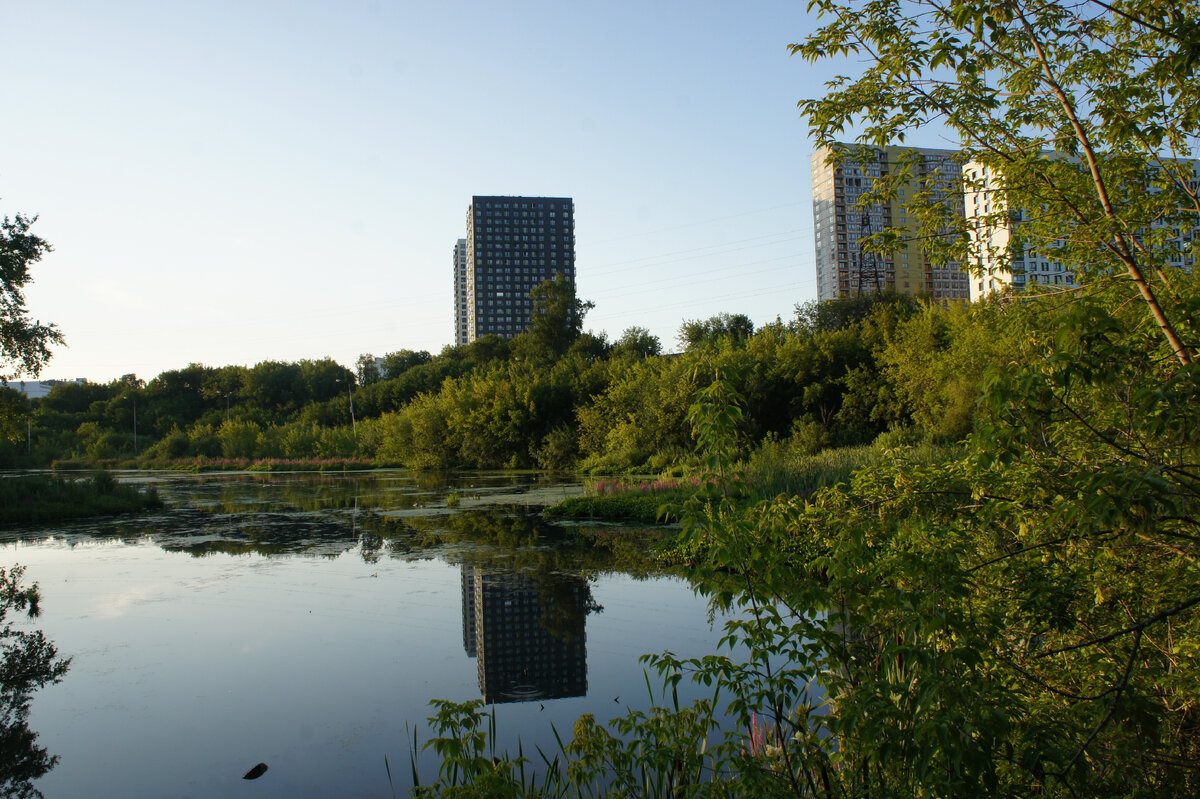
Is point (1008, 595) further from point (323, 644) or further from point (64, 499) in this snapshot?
point (64, 499)

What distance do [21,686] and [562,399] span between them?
35710mm

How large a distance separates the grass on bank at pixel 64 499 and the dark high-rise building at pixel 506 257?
9327cm

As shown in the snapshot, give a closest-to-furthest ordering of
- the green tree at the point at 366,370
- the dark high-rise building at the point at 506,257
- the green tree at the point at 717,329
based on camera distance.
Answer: the green tree at the point at 717,329 → the green tree at the point at 366,370 → the dark high-rise building at the point at 506,257

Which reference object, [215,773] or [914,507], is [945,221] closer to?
[914,507]

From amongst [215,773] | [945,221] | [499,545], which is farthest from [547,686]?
[499,545]

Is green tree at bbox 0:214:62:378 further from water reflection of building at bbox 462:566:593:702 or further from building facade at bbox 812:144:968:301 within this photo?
building facade at bbox 812:144:968:301

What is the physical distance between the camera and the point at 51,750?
18.1ft

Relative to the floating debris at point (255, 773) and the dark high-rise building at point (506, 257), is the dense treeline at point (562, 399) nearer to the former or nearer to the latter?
the floating debris at point (255, 773)

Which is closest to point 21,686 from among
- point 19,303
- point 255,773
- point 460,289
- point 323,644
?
point 323,644

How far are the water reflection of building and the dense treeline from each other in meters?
3.01

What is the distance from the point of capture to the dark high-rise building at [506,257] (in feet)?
380

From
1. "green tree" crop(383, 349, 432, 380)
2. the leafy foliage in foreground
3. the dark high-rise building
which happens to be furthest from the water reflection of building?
the dark high-rise building

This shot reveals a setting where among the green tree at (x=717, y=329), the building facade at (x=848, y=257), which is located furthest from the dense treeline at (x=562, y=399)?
the building facade at (x=848, y=257)

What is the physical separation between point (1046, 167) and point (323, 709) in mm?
6498
